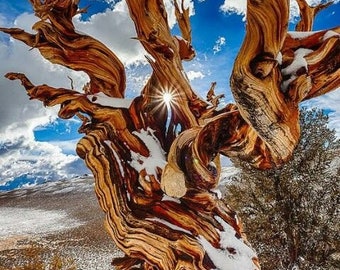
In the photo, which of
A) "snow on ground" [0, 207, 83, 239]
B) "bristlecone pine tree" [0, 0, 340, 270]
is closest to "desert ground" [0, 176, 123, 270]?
"snow on ground" [0, 207, 83, 239]

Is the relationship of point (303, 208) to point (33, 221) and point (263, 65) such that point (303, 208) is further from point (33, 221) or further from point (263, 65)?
point (33, 221)

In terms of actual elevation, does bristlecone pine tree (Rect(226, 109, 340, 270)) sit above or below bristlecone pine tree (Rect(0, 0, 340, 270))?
below

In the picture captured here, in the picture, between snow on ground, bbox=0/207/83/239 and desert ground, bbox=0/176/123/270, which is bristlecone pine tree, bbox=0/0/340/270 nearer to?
desert ground, bbox=0/176/123/270

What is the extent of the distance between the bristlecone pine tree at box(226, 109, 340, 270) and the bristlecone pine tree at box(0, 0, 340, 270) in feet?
22.3

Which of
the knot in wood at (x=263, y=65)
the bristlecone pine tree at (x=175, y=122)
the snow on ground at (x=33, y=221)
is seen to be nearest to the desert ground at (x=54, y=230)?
the snow on ground at (x=33, y=221)

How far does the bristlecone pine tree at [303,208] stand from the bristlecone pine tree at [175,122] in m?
6.80

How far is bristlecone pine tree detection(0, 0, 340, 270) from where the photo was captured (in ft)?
5.09

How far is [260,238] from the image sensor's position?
898 centimetres

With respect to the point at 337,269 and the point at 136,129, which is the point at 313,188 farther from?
the point at 136,129

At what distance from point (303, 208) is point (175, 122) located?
7337mm

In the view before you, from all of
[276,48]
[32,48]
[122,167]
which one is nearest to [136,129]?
[122,167]

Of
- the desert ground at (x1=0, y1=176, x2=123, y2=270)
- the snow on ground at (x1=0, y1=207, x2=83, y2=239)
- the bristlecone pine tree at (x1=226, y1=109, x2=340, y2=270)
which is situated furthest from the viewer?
the snow on ground at (x1=0, y1=207, x2=83, y2=239)

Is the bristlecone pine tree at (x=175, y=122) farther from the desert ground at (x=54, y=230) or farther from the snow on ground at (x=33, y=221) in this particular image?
the snow on ground at (x=33, y=221)

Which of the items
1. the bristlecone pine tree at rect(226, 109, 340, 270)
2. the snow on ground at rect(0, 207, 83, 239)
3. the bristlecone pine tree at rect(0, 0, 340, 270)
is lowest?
the snow on ground at rect(0, 207, 83, 239)
